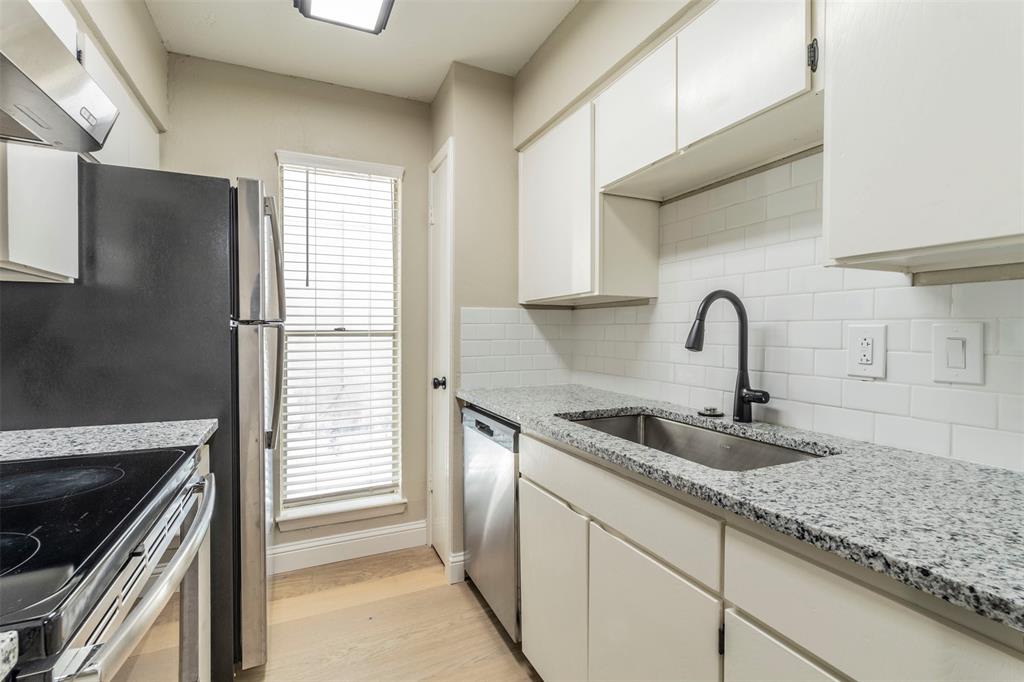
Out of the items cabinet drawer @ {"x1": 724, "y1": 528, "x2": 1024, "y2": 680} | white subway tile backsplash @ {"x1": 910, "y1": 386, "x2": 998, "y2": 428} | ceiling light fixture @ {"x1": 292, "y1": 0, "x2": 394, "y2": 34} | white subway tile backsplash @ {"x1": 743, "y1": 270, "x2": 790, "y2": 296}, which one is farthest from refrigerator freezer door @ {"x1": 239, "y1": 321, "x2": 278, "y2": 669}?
white subway tile backsplash @ {"x1": 910, "y1": 386, "x2": 998, "y2": 428}

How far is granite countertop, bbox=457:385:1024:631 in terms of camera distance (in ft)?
1.83

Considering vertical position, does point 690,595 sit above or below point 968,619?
below

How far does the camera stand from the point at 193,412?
154 centimetres

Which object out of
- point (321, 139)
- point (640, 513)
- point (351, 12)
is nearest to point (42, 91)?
point (351, 12)

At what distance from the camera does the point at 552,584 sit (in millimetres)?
1462

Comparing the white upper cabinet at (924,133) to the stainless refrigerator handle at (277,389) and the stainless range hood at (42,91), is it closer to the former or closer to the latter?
the stainless range hood at (42,91)

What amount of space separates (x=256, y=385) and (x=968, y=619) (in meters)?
1.81

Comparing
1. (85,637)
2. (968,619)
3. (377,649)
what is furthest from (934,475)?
(377,649)

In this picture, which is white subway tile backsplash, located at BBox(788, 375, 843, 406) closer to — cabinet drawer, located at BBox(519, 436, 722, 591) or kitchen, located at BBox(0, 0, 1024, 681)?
kitchen, located at BBox(0, 0, 1024, 681)

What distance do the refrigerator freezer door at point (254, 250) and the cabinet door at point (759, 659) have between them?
1.64m

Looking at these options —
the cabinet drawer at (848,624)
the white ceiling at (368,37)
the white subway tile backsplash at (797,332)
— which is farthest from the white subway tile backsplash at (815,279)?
the white ceiling at (368,37)

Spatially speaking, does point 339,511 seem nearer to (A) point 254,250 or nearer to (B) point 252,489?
(B) point 252,489

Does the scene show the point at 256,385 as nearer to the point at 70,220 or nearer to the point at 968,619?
the point at 70,220

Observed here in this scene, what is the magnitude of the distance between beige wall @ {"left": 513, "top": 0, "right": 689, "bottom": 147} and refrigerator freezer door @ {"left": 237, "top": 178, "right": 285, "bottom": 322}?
1.27m
